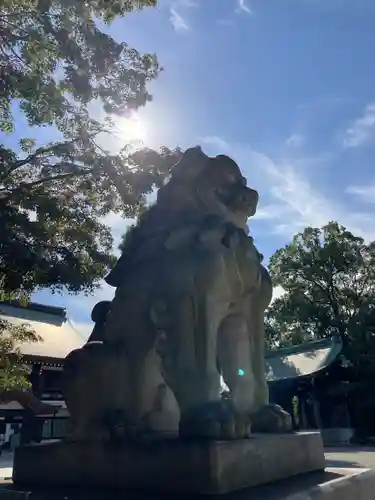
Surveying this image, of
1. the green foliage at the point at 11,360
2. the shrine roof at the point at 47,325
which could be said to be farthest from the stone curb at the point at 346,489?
the shrine roof at the point at 47,325

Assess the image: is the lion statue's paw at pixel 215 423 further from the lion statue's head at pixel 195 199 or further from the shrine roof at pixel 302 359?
the shrine roof at pixel 302 359

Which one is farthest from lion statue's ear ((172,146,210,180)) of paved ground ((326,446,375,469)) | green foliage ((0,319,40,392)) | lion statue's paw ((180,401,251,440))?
green foliage ((0,319,40,392))

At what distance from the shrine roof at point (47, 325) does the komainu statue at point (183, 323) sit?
47.7 feet

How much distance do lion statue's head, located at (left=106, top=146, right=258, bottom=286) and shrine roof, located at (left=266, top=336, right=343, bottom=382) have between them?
1701 centimetres

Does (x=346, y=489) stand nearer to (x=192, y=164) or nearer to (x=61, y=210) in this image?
(x=192, y=164)

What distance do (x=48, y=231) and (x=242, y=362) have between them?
11.9 ft

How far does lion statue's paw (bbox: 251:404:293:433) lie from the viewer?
2.48m

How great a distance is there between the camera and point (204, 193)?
273 centimetres

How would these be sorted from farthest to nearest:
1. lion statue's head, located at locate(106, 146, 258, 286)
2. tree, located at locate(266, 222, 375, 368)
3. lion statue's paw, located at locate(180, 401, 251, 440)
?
tree, located at locate(266, 222, 375, 368) → lion statue's head, located at locate(106, 146, 258, 286) → lion statue's paw, located at locate(180, 401, 251, 440)

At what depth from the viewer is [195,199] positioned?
273 cm

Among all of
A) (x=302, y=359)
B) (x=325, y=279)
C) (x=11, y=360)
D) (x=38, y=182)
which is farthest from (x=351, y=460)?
(x=325, y=279)

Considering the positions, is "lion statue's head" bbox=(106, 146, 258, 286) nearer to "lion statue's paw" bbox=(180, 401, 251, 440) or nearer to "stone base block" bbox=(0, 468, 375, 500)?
"lion statue's paw" bbox=(180, 401, 251, 440)

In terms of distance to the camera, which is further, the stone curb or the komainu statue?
the komainu statue

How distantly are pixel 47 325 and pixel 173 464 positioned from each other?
21.7 metres
